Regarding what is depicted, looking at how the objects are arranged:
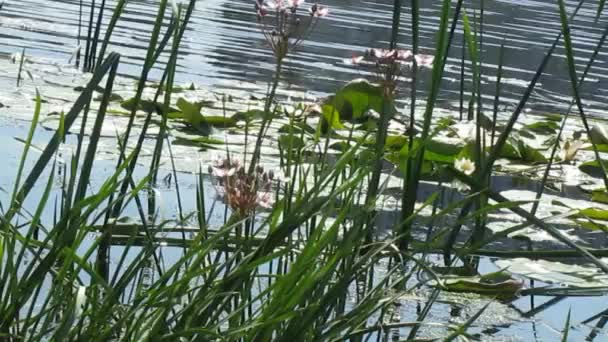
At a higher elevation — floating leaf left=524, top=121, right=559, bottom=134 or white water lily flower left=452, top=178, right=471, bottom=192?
white water lily flower left=452, top=178, right=471, bottom=192

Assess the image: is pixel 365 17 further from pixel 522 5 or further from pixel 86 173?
pixel 86 173

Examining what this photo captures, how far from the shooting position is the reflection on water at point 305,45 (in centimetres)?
545

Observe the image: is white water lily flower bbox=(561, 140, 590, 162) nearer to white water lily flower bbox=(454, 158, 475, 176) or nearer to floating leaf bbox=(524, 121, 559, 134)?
floating leaf bbox=(524, 121, 559, 134)

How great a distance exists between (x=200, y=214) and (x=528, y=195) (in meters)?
1.65

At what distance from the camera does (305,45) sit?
22.7ft

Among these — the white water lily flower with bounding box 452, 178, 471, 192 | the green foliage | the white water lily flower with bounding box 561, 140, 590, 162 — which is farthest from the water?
the green foliage

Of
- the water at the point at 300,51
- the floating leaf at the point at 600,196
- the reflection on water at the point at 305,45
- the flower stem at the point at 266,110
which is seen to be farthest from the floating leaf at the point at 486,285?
the reflection on water at the point at 305,45

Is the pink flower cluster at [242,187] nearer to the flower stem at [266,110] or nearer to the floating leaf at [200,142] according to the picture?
the flower stem at [266,110]

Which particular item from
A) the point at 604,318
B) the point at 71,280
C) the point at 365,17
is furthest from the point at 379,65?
the point at 365,17

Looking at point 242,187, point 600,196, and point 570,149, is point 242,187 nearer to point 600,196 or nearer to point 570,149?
point 600,196

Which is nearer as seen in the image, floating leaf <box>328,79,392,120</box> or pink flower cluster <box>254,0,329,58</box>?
pink flower cluster <box>254,0,329,58</box>

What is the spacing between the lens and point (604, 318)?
221 centimetres

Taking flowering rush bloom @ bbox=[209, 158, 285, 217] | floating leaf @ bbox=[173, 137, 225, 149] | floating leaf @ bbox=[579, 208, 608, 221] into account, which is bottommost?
floating leaf @ bbox=[173, 137, 225, 149]

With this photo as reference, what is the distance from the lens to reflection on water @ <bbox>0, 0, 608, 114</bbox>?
215 inches
